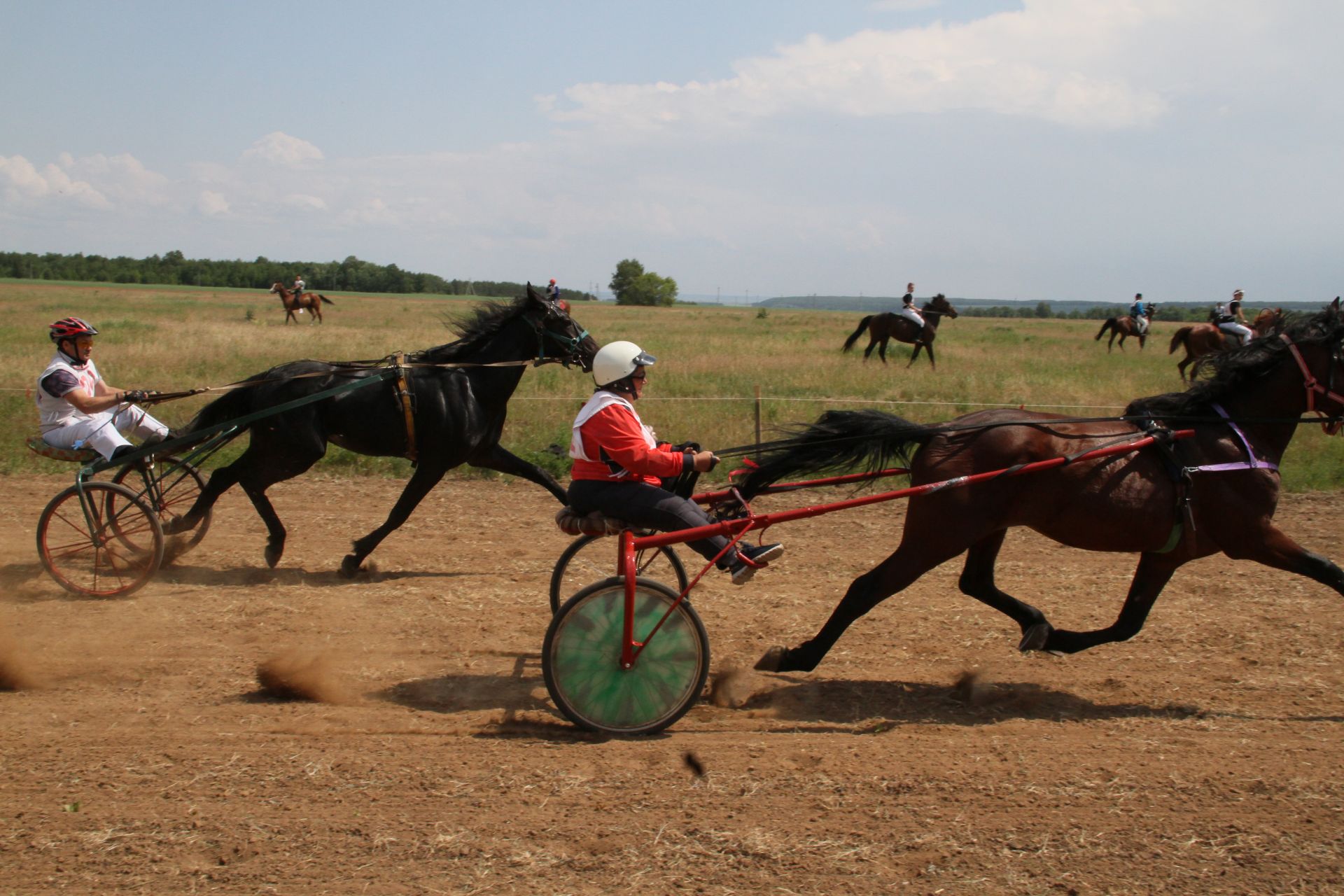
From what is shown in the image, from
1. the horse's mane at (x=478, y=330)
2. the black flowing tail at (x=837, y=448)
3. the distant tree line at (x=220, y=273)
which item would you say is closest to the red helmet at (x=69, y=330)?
the horse's mane at (x=478, y=330)

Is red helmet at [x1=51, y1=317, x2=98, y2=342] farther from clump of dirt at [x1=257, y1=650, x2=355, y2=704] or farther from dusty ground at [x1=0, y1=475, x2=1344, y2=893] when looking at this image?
clump of dirt at [x1=257, y1=650, x2=355, y2=704]

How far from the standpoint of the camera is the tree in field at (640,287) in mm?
82375

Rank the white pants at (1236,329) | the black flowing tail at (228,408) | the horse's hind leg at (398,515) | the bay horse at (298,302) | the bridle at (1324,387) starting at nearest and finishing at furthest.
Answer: the bridle at (1324,387) < the horse's hind leg at (398,515) < the black flowing tail at (228,408) < the white pants at (1236,329) < the bay horse at (298,302)

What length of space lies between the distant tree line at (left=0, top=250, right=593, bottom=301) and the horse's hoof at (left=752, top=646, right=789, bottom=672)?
247 ft

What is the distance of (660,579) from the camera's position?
6492 millimetres

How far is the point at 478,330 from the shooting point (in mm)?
8148

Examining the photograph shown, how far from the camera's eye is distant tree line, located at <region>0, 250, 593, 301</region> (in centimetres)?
8444

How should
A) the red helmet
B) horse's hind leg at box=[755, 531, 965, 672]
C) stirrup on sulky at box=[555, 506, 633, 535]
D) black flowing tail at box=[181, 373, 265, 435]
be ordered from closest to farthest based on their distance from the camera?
stirrup on sulky at box=[555, 506, 633, 535] → horse's hind leg at box=[755, 531, 965, 672] → the red helmet → black flowing tail at box=[181, 373, 265, 435]

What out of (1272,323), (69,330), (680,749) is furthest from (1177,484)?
(69,330)

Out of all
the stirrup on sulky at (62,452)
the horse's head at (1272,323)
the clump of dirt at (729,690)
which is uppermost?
the horse's head at (1272,323)

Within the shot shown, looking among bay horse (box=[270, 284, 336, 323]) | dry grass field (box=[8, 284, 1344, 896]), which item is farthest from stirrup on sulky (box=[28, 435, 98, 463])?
bay horse (box=[270, 284, 336, 323])

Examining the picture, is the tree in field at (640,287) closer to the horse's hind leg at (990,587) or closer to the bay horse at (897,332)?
the bay horse at (897,332)

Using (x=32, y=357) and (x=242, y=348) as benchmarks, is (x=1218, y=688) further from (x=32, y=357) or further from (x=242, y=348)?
(x=242, y=348)

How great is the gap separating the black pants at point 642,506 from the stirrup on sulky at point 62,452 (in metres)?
4.35
